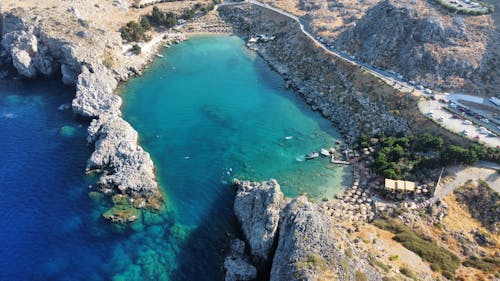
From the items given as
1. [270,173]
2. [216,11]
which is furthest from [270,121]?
[216,11]

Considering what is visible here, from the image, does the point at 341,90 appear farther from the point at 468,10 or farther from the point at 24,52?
the point at 24,52

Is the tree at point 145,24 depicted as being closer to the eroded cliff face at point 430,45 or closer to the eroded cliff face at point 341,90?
the eroded cliff face at point 341,90

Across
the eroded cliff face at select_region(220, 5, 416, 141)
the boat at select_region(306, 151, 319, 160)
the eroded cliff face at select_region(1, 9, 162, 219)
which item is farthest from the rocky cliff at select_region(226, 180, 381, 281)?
the eroded cliff face at select_region(220, 5, 416, 141)

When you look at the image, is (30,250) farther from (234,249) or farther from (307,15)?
(307,15)

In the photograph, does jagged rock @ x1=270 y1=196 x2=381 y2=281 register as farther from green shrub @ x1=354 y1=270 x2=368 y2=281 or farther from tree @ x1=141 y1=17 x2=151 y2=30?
tree @ x1=141 y1=17 x2=151 y2=30

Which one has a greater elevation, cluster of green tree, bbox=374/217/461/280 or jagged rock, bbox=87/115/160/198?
jagged rock, bbox=87/115/160/198

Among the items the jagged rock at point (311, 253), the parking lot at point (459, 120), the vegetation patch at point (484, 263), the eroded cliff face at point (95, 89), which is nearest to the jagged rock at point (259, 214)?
the jagged rock at point (311, 253)
